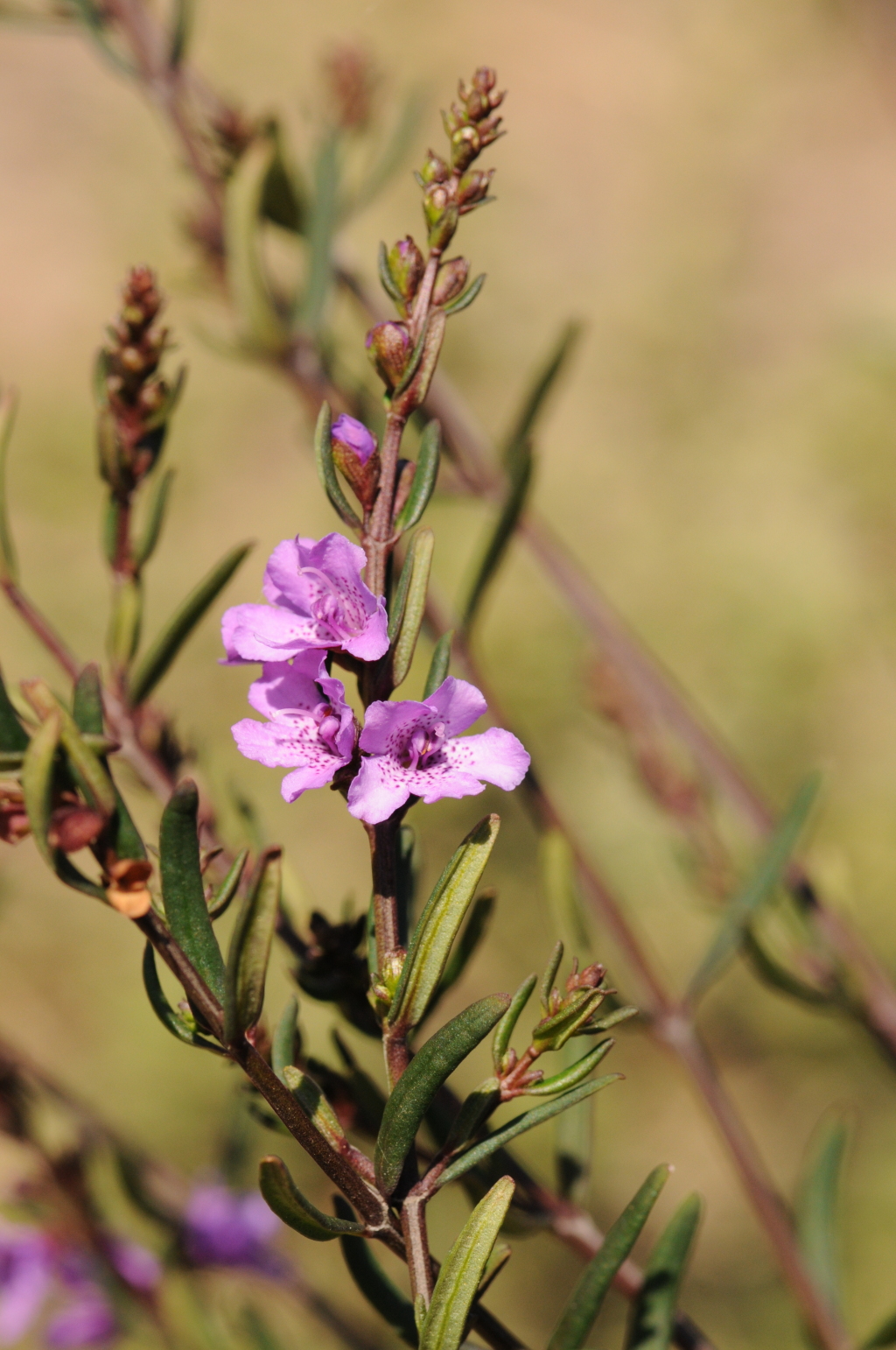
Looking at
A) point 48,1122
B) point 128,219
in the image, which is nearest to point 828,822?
point 48,1122

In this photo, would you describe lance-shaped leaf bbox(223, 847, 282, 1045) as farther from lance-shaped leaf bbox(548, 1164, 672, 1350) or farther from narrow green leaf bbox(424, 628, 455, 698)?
lance-shaped leaf bbox(548, 1164, 672, 1350)

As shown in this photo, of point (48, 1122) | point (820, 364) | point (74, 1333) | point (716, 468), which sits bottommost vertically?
point (74, 1333)

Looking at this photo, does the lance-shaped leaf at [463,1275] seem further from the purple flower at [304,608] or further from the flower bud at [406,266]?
the flower bud at [406,266]

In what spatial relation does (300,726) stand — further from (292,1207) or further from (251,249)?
(251,249)

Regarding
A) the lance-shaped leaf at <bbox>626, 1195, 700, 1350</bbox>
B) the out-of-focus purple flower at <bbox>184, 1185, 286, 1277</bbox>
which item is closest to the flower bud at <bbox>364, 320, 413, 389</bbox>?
the lance-shaped leaf at <bbox>626, 1195, 700, 1350</bbox>

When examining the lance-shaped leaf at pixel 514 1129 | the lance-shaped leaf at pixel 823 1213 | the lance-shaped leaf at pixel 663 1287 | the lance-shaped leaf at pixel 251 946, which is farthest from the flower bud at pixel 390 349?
the lance-shaped leaf at pixel 823 1213

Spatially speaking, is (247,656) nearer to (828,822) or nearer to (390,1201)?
(390,1201)
